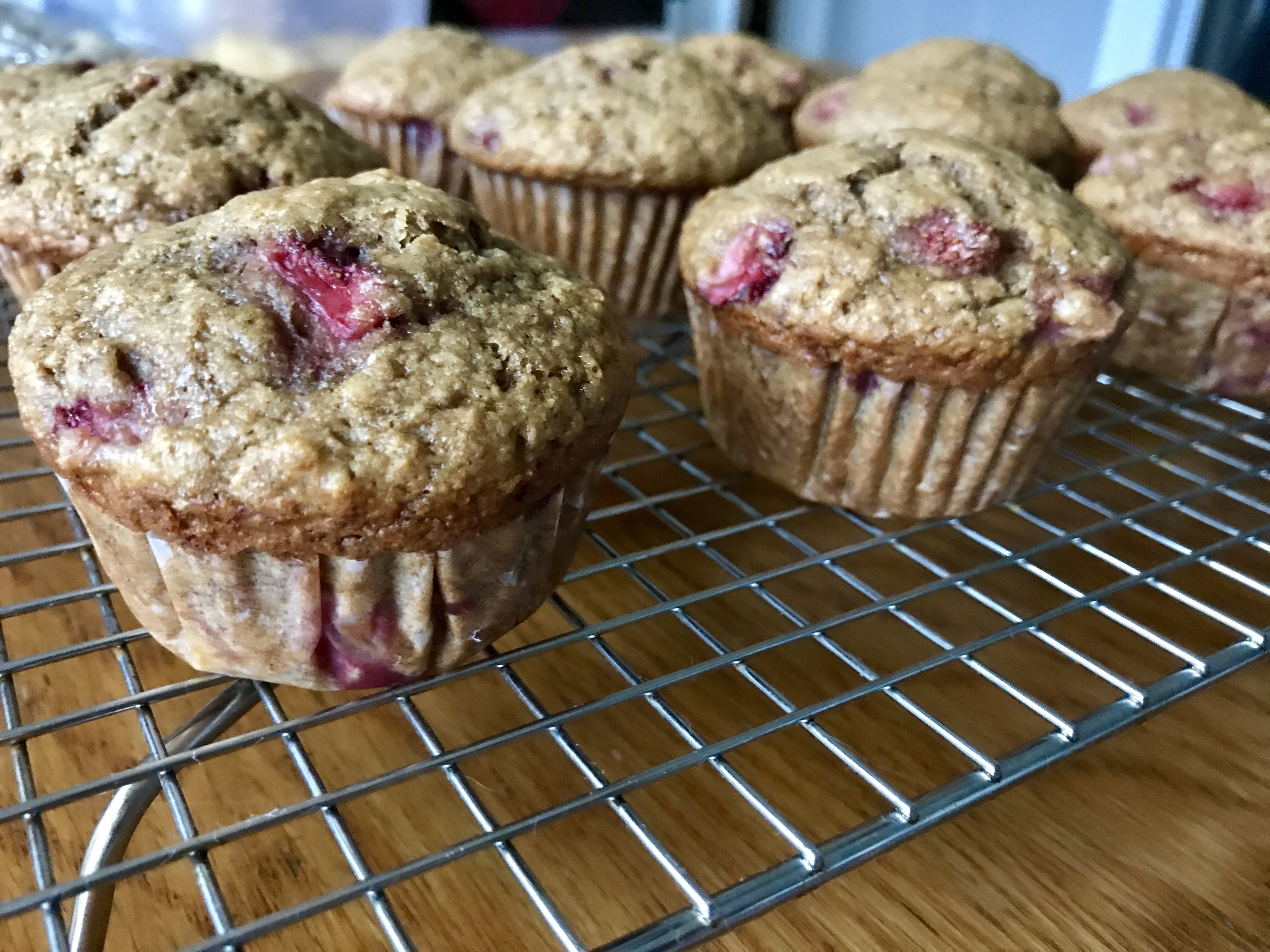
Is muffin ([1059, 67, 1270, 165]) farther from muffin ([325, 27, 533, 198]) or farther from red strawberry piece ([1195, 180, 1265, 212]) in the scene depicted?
muffin ([325, 27, 533, 198])

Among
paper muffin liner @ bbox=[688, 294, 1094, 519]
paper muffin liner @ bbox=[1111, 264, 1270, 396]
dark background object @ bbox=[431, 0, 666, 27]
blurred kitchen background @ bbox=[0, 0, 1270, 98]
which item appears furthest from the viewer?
dark background object @ bbox=[431, 0, 666, 27]

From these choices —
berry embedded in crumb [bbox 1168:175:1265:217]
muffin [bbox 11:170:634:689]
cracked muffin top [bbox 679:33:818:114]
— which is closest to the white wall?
cracked muffin top [bbox 679:33:818:114]

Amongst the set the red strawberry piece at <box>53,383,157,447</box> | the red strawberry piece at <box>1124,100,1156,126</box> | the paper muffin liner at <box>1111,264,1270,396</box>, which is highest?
the red strawberry piece at <box>1124,100,1156,126</box>

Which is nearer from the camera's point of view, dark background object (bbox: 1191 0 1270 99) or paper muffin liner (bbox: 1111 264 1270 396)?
paper muffin liner (bbox: 1111 264 1270 396)

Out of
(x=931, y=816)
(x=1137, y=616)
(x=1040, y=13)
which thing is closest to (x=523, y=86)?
(x=1137, y=616)

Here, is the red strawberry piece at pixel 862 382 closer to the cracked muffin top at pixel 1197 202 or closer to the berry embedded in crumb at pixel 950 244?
the berry embedded in crumb at pixel 950 244

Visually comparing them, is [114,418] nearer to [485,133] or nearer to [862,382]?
[862,382]

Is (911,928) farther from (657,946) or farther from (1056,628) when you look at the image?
(1056,628)
